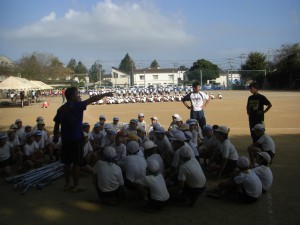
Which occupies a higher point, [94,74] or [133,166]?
[94,74]

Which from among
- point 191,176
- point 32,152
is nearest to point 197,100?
point 191,176

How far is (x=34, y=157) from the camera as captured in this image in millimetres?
7781

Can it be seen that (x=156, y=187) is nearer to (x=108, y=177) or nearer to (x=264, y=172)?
(x=108, y=177)

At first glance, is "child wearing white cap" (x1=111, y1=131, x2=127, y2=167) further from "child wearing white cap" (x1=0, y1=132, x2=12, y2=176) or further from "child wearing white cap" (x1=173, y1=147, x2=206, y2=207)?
"child wearing white cap" (x1=0, y1=132, x2=12, y2=176)

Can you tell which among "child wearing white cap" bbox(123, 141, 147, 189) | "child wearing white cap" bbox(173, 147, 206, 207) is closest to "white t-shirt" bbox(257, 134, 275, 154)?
"child wearing white cap" bbox(173, 147, 206, 207)

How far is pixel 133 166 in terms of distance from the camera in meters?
5.70

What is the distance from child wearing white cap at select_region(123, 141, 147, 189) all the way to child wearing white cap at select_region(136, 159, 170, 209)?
457 millimetres

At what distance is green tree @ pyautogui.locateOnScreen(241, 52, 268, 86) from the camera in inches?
2274

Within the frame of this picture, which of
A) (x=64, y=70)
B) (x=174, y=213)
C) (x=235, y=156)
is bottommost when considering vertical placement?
(x=174, y=213)

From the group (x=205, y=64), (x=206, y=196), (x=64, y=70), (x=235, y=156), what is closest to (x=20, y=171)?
(x=206, y=196)

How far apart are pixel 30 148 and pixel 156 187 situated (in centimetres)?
398

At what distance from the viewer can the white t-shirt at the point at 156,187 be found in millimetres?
5086

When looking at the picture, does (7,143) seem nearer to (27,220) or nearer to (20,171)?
(20,171)

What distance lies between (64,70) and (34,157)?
63.5 metres
